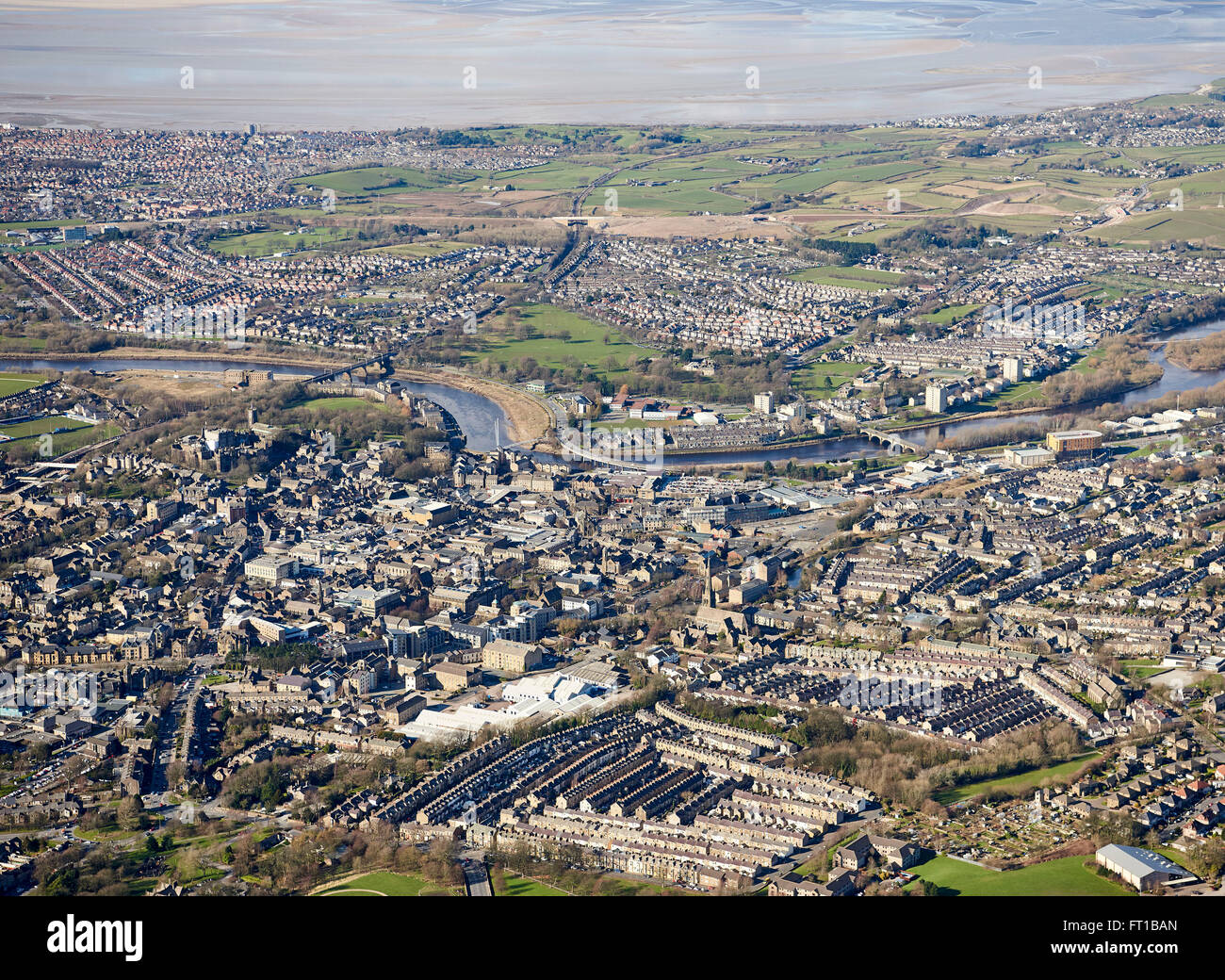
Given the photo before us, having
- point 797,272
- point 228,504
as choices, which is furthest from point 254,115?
point 228,504

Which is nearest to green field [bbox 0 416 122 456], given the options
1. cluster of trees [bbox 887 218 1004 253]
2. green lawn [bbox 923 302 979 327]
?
green lawn [bbox 923 302 979 327]

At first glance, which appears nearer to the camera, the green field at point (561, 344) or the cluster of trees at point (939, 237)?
the green field at point (561, 344)

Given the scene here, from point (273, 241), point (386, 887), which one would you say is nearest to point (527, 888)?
point (386, 887)

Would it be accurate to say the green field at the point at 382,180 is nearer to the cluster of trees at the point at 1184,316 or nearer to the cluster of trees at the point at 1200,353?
the cluster of trees at the point at 1184,316

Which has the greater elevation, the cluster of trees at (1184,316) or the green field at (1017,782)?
the cluster of trees at (1184,316)

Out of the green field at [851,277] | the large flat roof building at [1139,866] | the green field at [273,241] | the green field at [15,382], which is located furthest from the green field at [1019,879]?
the green field at [273,241]

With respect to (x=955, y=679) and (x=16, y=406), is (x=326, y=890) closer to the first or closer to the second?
(x=955, y=679)
